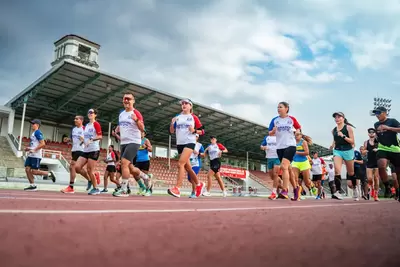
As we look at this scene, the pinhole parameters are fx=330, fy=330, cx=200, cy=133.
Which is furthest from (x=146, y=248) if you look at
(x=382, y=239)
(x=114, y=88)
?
(x=114, y=88)

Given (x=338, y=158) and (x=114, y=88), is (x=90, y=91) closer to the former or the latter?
(x=114, y=88)

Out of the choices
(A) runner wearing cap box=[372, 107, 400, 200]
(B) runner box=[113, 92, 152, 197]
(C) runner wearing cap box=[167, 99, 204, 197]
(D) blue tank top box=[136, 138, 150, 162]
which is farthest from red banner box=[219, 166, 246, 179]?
(B) runner box=[113, 92, 152, 197]

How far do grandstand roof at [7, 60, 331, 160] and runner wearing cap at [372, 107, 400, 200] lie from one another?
17.1 meters

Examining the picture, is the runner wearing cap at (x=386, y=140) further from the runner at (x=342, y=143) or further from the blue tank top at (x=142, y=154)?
the blue tank top at (x=142, y=154)

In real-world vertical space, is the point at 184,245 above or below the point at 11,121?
below

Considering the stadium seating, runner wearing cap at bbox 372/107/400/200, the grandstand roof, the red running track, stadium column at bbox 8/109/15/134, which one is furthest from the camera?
stadium column at bbox 8/109/15/134

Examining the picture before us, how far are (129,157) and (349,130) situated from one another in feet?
16.6

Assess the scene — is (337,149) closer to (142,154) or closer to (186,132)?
(186,132)

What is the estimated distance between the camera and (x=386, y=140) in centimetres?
638

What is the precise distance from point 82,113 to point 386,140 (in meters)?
23.7

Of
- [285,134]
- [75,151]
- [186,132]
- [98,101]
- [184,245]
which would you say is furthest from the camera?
[98,101]

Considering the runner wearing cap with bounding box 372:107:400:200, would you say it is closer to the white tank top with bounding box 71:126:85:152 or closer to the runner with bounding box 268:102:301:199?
the runner with bounding box 268:102:301:199

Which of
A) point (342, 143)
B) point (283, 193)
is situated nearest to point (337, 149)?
point (342, 143)

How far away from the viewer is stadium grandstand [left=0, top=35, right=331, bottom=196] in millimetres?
20969
